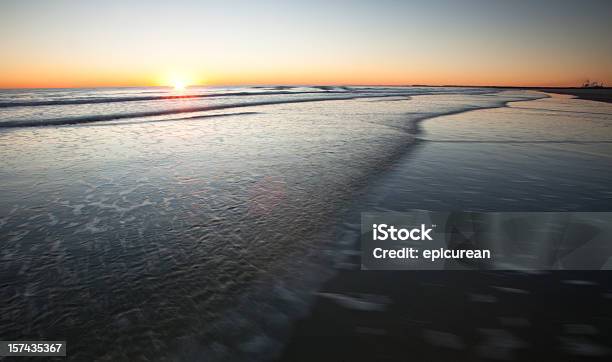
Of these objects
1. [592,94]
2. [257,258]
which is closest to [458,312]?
[257,258]

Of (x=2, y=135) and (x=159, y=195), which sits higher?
(x=2, y=135)

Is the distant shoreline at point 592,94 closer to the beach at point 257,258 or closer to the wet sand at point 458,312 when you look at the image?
the beach at point 257,258

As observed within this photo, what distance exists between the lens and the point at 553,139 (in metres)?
10.4

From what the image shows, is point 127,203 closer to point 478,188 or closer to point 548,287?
point 548,287

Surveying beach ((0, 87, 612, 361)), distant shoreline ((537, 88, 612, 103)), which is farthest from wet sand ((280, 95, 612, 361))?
distant shoreline ((537, 88, 612, 103))

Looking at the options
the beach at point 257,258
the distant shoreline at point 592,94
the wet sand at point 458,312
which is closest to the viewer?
the wet sand at point 458,312

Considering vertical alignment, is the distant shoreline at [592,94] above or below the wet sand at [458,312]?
above

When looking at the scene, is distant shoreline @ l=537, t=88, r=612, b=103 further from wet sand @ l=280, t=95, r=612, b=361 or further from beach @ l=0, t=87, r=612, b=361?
wet sand @ l=280, t=95, r=612, b=361

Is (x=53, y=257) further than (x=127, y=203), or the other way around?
(x=127, y=203)

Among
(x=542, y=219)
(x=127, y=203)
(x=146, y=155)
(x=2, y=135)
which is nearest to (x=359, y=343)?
(x=542, y=219)

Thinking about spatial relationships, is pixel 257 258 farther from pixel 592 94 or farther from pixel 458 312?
pixel 592 94

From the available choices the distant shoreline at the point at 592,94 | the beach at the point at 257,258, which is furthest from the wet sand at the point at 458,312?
the distant shoreline at the point at 592,94

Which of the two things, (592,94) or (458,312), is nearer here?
(458,312)

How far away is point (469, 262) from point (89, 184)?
245 inches
